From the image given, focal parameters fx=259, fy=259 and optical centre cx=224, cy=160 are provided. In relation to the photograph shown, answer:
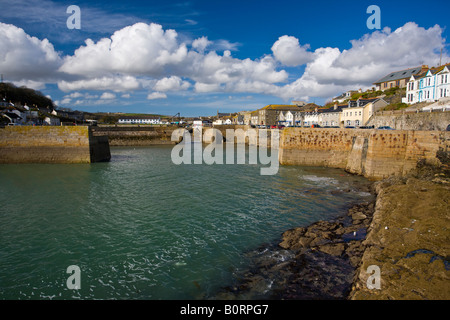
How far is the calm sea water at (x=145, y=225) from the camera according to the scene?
760cm

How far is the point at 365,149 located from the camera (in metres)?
22.0

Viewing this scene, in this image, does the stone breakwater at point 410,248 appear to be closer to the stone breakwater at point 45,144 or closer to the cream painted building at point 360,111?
the stone breakwater at point 45,144

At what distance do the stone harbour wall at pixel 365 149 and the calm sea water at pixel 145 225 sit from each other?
2.11m

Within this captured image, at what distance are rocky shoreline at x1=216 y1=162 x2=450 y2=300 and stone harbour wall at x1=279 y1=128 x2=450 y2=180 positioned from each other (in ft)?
26.0

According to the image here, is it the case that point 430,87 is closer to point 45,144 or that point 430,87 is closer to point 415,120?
point 415,120

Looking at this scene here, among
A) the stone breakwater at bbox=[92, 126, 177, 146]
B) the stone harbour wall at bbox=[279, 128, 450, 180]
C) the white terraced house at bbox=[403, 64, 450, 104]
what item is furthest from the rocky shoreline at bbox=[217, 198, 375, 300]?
the stone breakwater at bbox=[92, 126, 177, 146]

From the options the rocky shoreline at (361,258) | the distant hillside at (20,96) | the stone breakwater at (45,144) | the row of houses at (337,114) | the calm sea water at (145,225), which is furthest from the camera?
the distant hillside at (20,96)

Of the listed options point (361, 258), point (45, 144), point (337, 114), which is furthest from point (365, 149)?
point (337, 114)

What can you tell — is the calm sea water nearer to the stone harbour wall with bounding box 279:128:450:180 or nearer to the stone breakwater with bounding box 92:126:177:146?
the stone harbour wall with bounding box 279:128:450:180

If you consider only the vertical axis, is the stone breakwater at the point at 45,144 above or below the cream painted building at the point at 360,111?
below

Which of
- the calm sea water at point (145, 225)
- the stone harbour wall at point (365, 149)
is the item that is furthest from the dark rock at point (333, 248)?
the stone harbour wall at point (365, 149)

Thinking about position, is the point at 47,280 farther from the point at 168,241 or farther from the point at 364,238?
the point at 364,238

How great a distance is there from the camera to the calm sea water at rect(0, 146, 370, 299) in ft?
24.9
